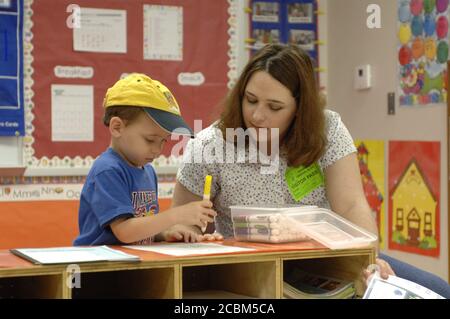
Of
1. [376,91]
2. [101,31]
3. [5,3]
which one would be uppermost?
[5,3]

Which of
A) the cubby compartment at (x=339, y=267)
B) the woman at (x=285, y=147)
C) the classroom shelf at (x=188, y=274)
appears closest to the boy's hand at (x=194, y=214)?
the classroom shelf at (x=188, y=274)

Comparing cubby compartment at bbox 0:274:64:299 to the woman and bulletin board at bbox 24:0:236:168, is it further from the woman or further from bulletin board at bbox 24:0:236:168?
bulletin board at bbox 24:0:236:168

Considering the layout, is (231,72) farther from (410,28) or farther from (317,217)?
(317,217)

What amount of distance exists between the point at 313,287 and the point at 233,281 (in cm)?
19

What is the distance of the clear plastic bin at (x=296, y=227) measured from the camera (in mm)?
1558

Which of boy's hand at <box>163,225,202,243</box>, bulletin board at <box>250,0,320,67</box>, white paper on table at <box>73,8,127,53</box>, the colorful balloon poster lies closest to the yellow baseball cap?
boy's hand at <box>163,225,202,243</box>

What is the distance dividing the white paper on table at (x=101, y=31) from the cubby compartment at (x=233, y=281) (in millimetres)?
1939

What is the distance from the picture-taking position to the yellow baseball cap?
1770mm

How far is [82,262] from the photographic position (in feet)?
4.04

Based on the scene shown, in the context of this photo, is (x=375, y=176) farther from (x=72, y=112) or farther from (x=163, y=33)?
(x=72, y=112)

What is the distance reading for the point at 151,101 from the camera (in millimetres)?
1777

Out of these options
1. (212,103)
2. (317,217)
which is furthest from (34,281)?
(212,103)

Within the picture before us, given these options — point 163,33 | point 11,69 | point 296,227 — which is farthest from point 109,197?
point 163,33

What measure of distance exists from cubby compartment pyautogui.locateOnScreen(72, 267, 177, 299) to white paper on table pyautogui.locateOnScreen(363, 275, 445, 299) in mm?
416
